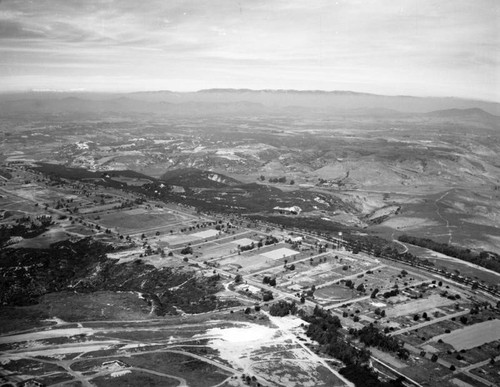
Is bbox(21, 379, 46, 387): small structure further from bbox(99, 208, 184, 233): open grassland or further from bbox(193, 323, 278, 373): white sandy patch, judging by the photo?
bbox(99, 208, 184, 233): open grassland

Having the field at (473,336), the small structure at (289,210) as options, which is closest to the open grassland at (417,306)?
the field at (473,336)

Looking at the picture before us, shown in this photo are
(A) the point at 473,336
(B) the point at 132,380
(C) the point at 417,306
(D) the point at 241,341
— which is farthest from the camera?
(C) the point at 417,306

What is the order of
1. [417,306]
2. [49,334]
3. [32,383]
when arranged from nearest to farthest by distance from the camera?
[32,383], [49,334], [417,306]

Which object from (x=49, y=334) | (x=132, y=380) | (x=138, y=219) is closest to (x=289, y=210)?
(x=138, y=219)

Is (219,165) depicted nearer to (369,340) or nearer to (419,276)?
(419,276)

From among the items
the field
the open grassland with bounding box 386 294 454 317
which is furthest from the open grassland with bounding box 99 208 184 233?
the field

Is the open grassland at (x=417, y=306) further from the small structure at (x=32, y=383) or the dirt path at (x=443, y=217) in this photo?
the small structure at (x=32, y=383)

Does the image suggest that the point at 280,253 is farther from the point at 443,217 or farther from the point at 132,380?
the point at 443,217

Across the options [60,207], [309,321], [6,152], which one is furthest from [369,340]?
[6,152]
